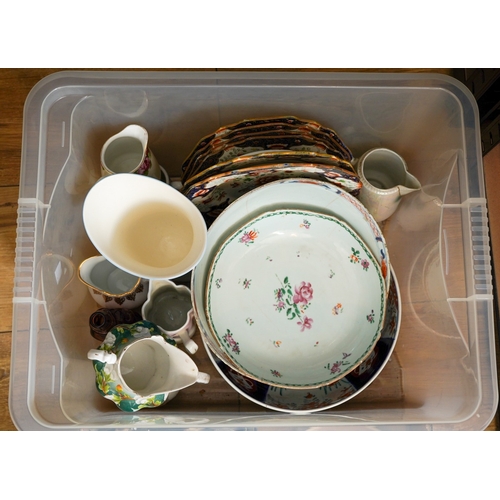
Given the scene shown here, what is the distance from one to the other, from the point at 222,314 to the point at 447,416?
0.99 feet

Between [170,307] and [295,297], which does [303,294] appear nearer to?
[295,297]

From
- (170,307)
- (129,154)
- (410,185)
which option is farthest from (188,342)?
(410,185)

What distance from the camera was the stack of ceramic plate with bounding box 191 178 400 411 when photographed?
0.63 meters

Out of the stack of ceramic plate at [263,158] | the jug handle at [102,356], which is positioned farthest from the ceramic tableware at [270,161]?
the jug handle at [102,356]

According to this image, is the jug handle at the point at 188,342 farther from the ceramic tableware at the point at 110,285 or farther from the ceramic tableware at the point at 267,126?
the ceramic tableware at the point at 267,126

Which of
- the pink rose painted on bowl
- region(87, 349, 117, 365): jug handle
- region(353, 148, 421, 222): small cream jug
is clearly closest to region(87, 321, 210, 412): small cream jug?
region(87, 349, 117, 365): jug handle

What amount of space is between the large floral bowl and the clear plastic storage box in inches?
0.8

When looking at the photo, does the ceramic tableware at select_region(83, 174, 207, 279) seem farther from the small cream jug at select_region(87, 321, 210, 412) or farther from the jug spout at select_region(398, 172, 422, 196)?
the jug spout at select_region(398, 172, 422, 196)

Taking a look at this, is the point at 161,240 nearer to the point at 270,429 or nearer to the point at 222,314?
the point at 222,314

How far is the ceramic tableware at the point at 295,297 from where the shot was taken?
646mm

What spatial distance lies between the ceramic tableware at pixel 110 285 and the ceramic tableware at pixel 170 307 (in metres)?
0.01

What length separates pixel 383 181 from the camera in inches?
27.7

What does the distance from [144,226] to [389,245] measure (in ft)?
1.14

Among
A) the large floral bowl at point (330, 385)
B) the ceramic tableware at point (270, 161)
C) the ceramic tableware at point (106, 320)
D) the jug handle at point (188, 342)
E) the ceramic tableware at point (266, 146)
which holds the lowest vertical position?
the large floral bowl at point (330, 385)
